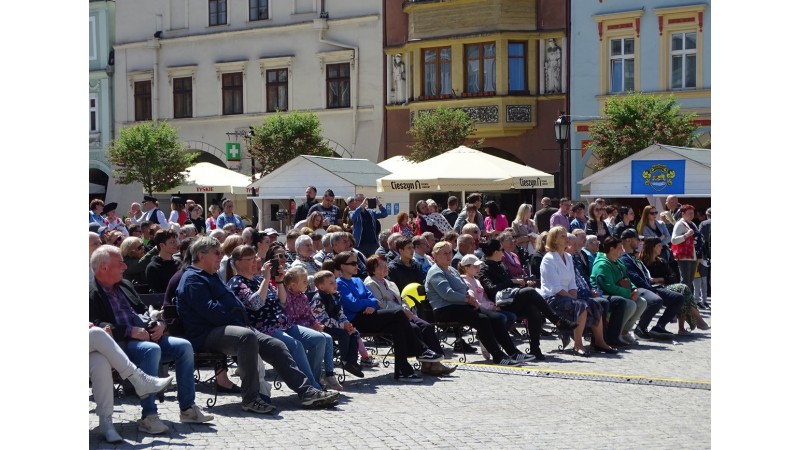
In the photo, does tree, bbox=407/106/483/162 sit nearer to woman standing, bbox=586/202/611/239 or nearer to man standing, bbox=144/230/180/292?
woman standing, bbox=586/202/611/239

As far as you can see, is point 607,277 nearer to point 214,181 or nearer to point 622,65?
point 214,181

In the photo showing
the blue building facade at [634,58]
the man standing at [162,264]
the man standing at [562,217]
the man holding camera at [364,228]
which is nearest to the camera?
the man standing at [162,264]

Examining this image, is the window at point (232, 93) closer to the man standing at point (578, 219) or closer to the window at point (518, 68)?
the window at point (518, 68)

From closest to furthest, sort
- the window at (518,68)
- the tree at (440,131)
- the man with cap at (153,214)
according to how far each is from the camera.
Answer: the man with cap at (153,214), the tree at (440,131), the window at (518,68)

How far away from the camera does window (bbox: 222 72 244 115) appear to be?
40.0 meters

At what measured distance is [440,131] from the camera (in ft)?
108

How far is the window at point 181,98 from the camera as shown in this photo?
4100 cm

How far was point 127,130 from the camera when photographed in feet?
121

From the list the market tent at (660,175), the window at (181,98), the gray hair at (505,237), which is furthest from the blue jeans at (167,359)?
the window at (181,98)

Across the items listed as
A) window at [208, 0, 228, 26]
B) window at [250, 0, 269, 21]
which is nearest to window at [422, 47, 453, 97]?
window at [250, 0, 269, 21]

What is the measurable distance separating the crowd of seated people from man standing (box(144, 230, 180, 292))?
0.6 inches

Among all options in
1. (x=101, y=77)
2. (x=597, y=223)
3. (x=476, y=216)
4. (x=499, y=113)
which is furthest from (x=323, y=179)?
(x=101, y=77)

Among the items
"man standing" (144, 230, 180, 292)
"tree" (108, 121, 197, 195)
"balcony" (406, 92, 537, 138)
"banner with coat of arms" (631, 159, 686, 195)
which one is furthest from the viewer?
"tree" (108, 121, 197, 195)

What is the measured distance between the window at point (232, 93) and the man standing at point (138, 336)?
103 feet
